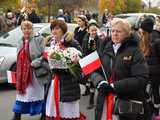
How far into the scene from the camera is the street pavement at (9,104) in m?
8.96

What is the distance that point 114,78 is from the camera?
5.06 metres

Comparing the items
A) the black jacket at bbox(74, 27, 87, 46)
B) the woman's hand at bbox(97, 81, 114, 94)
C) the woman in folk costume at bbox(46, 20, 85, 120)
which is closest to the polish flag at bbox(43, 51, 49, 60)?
the woman in folk costume at bbox(46, 20, 85, 120)

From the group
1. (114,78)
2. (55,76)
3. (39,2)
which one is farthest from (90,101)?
(39,2)

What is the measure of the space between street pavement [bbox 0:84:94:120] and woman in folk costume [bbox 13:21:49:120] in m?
0.85

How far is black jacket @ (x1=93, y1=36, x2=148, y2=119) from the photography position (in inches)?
193

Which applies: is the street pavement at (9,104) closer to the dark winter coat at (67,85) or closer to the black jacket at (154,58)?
the black jacket at (154,58)

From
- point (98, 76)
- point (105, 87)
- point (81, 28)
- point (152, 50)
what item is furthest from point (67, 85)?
point (81, 28)

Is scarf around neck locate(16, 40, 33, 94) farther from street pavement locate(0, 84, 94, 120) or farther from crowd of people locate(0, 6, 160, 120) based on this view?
street pavement locate(0, 84, 94, 120)

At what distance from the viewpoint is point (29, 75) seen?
7.85 metres

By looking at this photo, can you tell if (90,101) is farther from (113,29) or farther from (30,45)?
(113,29)

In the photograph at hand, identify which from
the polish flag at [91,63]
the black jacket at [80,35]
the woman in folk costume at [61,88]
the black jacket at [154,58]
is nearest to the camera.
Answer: the polish flag at [91,63]

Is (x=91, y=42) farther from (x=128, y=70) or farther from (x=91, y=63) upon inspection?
(x=128, y=70)

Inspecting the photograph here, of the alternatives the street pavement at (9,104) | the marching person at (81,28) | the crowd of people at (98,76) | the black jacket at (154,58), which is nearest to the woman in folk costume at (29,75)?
the crowd of people at (98,76)

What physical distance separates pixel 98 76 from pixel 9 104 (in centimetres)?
527
